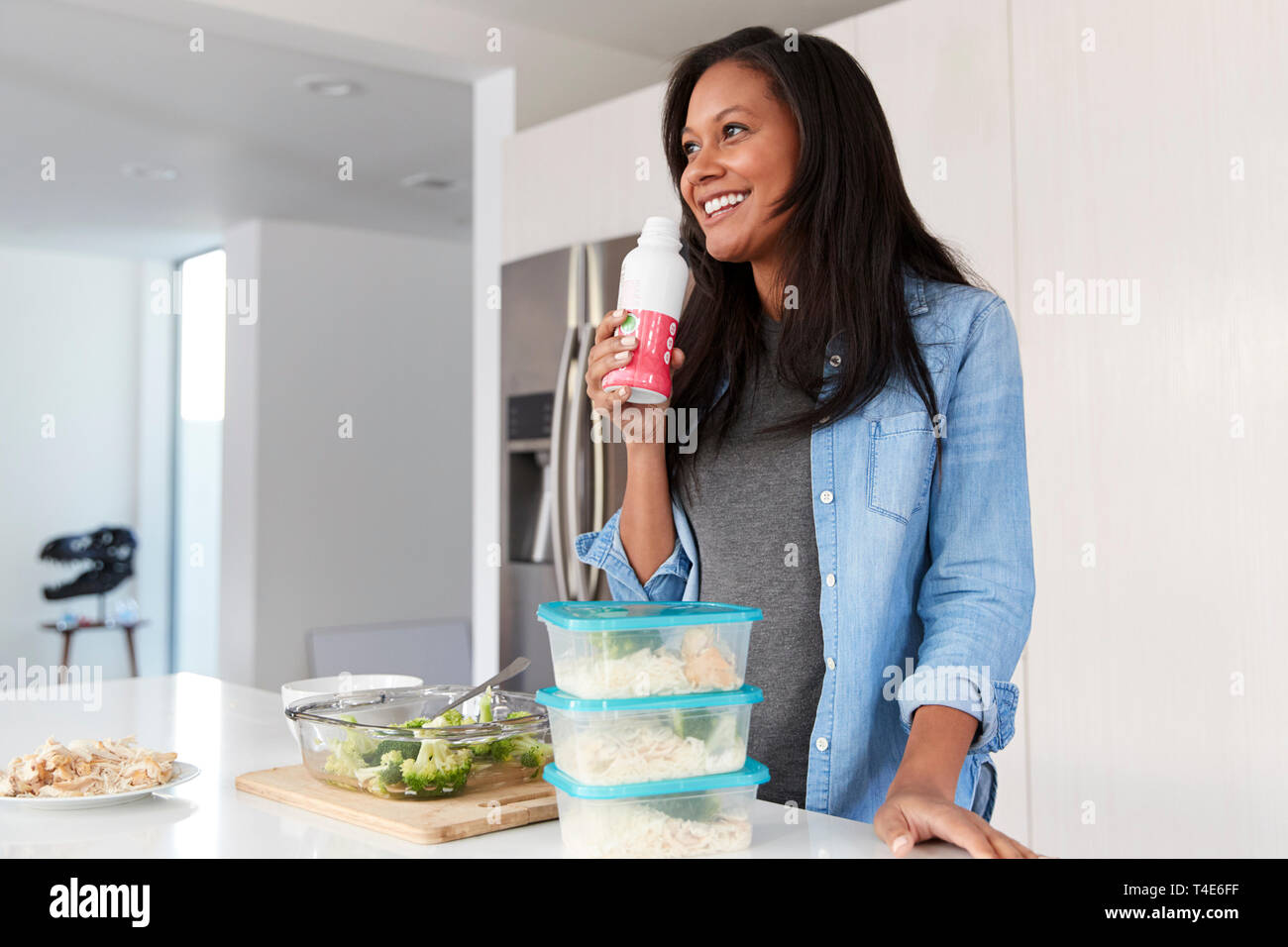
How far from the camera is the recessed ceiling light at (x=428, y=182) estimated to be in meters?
5.02

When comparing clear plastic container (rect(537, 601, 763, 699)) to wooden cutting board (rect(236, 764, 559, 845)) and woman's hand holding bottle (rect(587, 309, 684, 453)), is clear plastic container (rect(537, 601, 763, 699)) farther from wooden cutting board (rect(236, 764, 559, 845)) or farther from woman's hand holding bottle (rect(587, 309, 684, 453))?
woman's hand holding bottle (rect(587, 309, 684, 453))

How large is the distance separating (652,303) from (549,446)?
213 cm

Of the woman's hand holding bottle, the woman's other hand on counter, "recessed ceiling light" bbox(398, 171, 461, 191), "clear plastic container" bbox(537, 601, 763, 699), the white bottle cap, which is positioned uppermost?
"recessed ceiling light" bbox(398, 171, 461, 191)

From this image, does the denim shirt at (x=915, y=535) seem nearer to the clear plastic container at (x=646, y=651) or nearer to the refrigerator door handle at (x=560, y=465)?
the clear plastic container at (x=646, y=651)

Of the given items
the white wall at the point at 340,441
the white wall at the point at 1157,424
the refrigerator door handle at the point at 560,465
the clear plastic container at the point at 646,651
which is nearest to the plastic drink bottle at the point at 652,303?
the clear plastic container at the point at 646,651

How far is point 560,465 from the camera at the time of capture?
9.91 ft

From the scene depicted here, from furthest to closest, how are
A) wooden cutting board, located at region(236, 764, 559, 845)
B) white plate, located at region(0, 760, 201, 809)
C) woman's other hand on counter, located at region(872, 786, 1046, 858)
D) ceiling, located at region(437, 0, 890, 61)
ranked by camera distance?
1. ceiling, located at region(437, 0, 890, 61)
2. white plate, located at region(0, 760, 201, 809)
3. wooden cutting board, located at region(236, 764, 559, 845)
4. woman's other hand on counter, located at region(872, 786, 1046, 858)

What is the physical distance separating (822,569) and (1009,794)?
1.25m

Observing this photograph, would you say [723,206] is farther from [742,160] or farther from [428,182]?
[428,182]

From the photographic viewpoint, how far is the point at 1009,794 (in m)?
2.20

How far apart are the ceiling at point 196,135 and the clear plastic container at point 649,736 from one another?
3.03 meters

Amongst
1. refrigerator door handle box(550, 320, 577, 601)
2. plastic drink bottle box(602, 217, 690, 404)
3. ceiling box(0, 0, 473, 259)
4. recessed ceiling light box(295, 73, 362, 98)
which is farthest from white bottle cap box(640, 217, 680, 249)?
recessed ceiling light box(295, 73, 362, 98)

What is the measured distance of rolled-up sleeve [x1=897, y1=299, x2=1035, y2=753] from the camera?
1.03 metres

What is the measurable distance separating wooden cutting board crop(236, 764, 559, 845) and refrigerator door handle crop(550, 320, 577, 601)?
6.38ft
